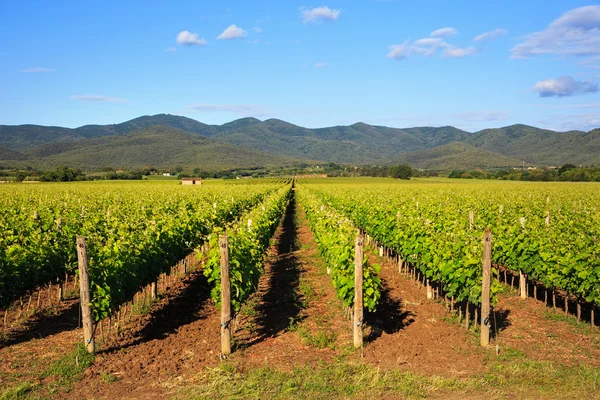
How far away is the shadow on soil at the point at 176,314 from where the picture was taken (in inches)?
350

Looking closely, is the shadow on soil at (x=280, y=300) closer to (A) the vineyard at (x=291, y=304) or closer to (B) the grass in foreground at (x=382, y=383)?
(A) the vineyard at (x=291, y=304)

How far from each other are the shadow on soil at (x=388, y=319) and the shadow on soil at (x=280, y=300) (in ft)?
5.42

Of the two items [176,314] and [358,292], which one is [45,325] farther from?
[358,292]

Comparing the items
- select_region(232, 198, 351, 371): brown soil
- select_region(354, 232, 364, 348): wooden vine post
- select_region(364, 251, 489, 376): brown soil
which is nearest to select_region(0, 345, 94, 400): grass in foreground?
select_region(232, 198, 351, 371): brown soil

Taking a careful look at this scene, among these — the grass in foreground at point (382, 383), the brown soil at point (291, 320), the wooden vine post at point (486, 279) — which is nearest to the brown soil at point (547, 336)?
the grass in foreground at point (382, 383)

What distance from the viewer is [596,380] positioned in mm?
6859

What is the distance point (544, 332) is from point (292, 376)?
5.33m

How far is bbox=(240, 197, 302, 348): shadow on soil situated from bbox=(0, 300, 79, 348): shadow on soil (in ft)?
12.4

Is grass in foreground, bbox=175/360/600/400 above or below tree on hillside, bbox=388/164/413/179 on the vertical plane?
below

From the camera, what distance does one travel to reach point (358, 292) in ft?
27.3

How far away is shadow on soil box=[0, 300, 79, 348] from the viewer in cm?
870

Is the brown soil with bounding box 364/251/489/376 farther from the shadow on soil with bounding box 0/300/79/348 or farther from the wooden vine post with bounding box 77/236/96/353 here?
the shadow on soil with bounding box 0/300/79/348

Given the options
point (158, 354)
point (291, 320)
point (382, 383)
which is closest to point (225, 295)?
point (158, 354)

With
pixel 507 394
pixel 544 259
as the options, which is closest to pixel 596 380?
pixel 507 394
